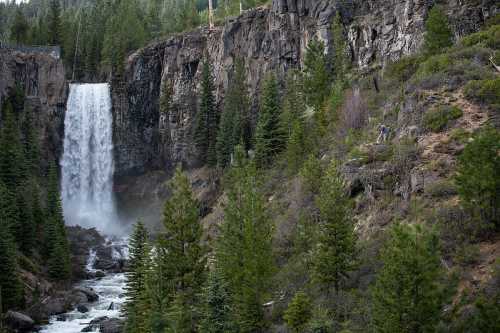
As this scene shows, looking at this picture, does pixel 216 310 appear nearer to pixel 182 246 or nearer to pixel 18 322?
pixel 182 246

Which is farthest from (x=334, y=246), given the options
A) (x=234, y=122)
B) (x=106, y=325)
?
(x=234, y=122)

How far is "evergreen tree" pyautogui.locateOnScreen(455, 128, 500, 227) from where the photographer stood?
69.0ft

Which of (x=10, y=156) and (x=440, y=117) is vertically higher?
(x=440, y=117)

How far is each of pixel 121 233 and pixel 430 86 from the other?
4783 cm

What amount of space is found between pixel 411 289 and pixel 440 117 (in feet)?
52.0

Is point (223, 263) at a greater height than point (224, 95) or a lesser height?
lesser

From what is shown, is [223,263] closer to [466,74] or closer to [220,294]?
[220,294]

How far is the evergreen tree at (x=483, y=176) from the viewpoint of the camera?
21.0 m

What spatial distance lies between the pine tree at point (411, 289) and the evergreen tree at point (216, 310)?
8767mm

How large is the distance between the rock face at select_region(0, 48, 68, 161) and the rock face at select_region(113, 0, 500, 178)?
7.87 metres

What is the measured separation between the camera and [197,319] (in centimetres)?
2902

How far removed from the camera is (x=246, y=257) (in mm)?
29656

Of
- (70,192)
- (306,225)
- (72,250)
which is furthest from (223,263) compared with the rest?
(70,192)

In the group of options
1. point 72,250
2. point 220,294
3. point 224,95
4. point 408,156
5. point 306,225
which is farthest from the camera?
point 224,95
